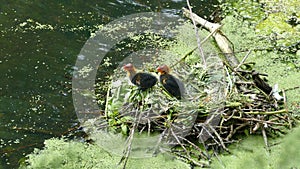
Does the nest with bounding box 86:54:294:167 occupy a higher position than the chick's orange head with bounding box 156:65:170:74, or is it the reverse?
the chick's orange head with bounding box 156:65:170:74

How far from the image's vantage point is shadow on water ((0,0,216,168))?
288 centimetres

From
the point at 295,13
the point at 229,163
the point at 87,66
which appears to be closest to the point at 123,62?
the point at 87,66

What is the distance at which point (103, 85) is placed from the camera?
3445 millimetres

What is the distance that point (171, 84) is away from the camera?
295 centimetres

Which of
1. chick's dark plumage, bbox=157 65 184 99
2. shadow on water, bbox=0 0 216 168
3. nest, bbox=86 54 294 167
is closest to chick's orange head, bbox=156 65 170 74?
chick's dark plumage, bbox=157 65 184 99

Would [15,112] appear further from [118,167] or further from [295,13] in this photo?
[295,13]

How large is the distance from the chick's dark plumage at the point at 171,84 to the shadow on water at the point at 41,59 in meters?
0.69

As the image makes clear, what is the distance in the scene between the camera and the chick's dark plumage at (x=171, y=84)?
2955 millimetres

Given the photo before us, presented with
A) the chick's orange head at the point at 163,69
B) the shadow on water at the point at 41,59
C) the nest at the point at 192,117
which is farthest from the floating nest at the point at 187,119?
the shadow on water at the point at 41,59

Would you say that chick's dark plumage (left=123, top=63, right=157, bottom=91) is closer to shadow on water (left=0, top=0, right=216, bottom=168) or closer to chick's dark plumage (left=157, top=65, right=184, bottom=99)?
chick's dark plumage (left=157, top=65, right=184, bottom=99)

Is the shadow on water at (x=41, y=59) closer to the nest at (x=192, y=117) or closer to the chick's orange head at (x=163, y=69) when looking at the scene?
the nest at (x=192, y=117)

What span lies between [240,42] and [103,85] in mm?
1575

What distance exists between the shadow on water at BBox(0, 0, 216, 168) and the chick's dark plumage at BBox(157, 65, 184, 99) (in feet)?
2.27

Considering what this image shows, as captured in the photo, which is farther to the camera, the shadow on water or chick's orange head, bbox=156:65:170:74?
chick's orange head, bbox=156:65:170:74
